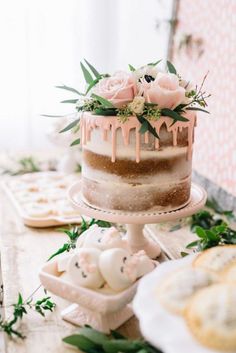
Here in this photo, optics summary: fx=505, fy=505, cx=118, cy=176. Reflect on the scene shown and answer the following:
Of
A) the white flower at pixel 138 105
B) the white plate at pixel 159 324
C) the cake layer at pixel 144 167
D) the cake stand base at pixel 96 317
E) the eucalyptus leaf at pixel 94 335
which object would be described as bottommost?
the cake stand base at pixel 96 317

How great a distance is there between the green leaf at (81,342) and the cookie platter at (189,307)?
0.12 meters

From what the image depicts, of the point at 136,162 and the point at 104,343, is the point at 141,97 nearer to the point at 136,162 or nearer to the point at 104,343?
the point at 136,162

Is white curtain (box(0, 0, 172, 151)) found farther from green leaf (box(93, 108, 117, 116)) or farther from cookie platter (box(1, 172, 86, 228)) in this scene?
green leaf (box(93, 108, 117, 116))

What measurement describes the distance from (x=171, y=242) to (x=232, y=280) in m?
Answer: 0.53

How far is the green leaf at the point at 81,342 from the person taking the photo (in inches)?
35.2

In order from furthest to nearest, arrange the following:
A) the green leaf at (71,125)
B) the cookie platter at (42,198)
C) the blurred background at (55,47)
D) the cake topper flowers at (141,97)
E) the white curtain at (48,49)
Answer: the white curtain at (48,49)
the blurred background at (55,47)
the cookie platter at (42,198)
the green leaf at (71,125)
the cake topper flowers at (141,97)

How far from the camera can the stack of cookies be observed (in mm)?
772

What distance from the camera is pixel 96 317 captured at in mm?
970

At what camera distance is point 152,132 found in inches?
42.5

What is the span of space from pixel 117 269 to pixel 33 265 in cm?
42

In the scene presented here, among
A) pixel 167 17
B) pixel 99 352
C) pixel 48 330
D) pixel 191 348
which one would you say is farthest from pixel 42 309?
pixel 167 17

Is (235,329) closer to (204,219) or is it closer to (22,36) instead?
(204,219)

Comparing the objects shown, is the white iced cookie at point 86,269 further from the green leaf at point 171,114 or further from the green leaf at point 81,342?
Answer: the green leaf at point 171,114

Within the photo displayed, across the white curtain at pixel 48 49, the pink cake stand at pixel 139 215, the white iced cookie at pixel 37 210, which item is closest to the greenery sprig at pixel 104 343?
the pink cake stand at pixel 139 215
